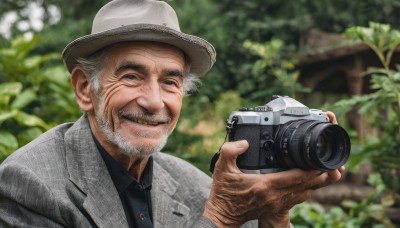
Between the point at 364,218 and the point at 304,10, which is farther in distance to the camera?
the point at 304,10

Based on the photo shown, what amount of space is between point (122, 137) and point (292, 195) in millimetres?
720

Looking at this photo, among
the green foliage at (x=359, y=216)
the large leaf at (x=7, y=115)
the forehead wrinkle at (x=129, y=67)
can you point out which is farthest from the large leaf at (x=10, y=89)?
the green foliage at (x=359, y=216)

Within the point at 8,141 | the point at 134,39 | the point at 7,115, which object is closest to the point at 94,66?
the point at 134,39

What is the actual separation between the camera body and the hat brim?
45 centimetres

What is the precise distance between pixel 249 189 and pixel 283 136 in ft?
0.79

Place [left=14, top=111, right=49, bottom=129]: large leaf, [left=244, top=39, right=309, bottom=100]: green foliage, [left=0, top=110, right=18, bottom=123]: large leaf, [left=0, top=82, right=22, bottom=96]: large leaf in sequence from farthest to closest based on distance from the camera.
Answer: [left=244, top=39, right=309, bottom=100]: green foliage → [left=0, top=82, right=22, bottom=96]: large leaf → [left=14, top=111, right=49, bottom=129]: large leaf → [left=0, top=110, right=18, bottom=123]: large leaf

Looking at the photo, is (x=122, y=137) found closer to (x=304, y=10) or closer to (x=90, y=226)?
(x=90, y=226)

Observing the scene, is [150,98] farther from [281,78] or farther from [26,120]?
[281,78]

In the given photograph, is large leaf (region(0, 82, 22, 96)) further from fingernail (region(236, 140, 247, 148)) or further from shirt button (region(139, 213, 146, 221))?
fingernail (region(236, 140, 247, 148))

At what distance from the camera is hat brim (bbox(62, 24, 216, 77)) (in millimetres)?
2590

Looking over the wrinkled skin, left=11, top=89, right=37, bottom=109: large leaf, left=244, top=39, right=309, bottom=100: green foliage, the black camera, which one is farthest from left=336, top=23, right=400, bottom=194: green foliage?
left=11, top=89, right=37, bottom=109: large leaf

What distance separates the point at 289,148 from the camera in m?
2.36

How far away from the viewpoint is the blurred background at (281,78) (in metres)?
4.07

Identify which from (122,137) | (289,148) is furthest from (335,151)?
(122,137)
